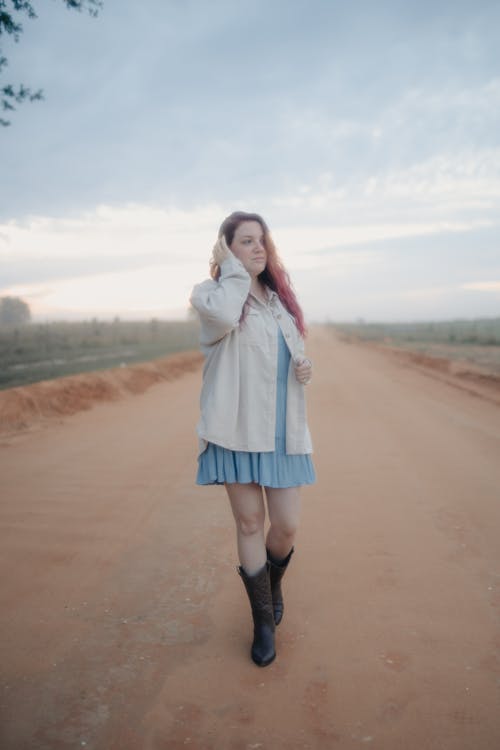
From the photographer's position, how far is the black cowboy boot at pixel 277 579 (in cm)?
271

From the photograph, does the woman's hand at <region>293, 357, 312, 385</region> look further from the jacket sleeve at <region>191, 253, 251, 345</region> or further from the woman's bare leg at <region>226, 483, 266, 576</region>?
the woman's bare leg at <region>226, 483, 266, 576</region>

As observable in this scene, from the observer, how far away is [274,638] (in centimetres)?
253

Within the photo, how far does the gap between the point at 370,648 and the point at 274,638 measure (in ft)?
1.50

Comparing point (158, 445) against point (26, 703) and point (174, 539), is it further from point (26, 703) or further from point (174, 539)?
point (26, 703)

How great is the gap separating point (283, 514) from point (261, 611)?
1.52 ft

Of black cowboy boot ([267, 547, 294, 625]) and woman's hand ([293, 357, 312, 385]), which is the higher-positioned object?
woman's hand ([293, 357, 312, 385])

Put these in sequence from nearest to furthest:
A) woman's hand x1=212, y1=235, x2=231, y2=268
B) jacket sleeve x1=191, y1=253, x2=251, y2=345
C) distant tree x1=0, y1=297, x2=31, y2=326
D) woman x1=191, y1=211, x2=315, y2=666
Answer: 1. jacket sleeve x1=191, y1=253, x2=251, y2=345
2. woman x1=191, y1=211, x2=315, y2=666
3. woman's hand x1=212, y1=235, x2=231, y2=268
4. distant tree x1=0, y1=297, x2=31, y2=326

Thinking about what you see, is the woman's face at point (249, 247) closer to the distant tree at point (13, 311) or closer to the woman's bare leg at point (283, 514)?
the woman's bare leg at point (283, 514)

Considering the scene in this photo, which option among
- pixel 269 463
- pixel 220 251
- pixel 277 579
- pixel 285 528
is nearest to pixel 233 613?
pixel 277 579

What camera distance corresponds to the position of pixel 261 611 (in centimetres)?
248

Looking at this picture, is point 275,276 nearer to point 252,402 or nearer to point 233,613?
point 252,402

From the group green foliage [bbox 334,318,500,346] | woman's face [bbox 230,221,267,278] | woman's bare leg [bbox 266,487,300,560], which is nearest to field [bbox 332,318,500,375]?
green foliage [bbox 334,318,500,346]

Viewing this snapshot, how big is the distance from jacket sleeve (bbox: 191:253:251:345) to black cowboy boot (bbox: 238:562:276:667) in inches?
44.7

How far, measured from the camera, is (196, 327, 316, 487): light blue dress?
2.39m
